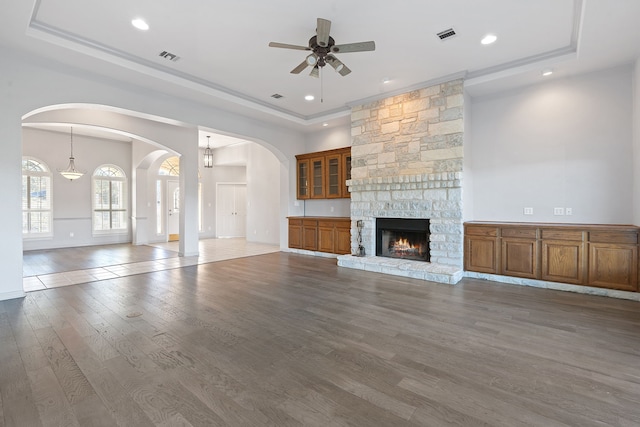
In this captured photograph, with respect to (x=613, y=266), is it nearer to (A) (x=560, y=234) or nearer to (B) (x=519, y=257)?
(A) (x=560, y=234)

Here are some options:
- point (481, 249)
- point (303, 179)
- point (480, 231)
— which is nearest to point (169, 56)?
point (303, 179)

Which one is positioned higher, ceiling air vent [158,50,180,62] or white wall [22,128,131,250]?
ceiling air vent [158,50,180,62]

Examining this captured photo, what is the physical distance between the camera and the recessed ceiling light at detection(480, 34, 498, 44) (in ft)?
12.6

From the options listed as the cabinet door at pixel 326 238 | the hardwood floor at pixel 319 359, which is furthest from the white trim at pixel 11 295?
the cabinet door at pixel 326 238

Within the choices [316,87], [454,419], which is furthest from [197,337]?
[316,87]

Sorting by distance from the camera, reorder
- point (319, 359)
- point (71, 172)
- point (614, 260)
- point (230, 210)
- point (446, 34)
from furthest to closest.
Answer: point (230, 210)
point (71, 172)
point (614, 260)
point (446, 34)
point (319, 359)

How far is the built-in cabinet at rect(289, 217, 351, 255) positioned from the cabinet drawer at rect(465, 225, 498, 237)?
2.57 m

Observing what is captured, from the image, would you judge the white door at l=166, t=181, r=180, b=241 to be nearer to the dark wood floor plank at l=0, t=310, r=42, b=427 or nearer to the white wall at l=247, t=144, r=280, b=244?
the white wall at l=247, t=144, r=280, b=244

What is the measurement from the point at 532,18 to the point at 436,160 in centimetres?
231

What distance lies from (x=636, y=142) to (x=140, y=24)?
22.0 feet

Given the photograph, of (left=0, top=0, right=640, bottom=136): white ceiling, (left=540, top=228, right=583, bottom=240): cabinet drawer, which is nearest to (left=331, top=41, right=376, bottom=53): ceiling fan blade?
(left=0, top=0, right=640, bottom=136): white ceiling

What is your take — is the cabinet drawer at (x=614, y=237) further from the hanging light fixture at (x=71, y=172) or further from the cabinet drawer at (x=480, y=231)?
the hanging light fixture at (x=71, y=172)

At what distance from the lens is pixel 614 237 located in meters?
4.00

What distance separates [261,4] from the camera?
3232 millimetres
